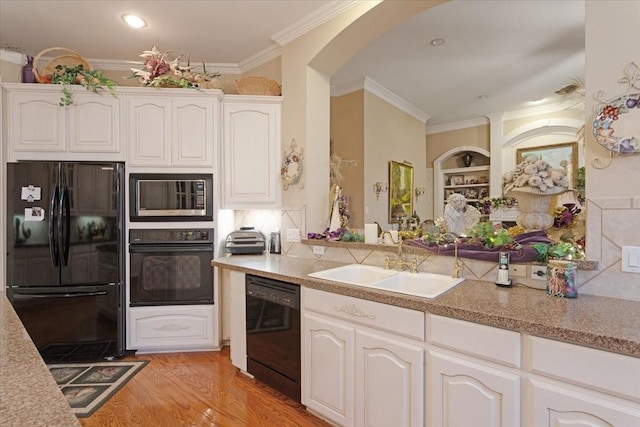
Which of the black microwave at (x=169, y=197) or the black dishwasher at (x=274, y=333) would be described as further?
the black microwave at (x=169, y=197)

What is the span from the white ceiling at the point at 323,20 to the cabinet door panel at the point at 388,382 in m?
2.35

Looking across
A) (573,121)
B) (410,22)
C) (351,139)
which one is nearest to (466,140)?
(573,121)

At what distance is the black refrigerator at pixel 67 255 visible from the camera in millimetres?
2609

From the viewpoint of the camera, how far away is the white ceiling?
2514mm

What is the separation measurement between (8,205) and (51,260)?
56cm

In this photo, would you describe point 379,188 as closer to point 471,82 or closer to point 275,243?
A: point 471,82

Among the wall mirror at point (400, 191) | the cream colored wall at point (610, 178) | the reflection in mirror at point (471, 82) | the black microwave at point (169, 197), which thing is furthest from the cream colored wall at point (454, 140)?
the black microwave at point (169, 197)

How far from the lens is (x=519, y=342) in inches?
48.4

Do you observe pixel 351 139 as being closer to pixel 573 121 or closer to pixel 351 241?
pixel 351 241

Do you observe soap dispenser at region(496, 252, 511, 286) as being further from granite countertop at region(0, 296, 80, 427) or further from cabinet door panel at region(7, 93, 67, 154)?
cabinet door panel at region(7, 93, 67, 154)

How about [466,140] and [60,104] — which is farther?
[466,140]

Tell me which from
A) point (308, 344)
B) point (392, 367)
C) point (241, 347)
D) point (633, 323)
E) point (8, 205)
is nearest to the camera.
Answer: point (633, 323)

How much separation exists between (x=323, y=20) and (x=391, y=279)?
2.06m

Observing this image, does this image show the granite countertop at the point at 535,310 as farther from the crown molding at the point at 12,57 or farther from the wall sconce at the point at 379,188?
the crown molding at the point at 12,57
